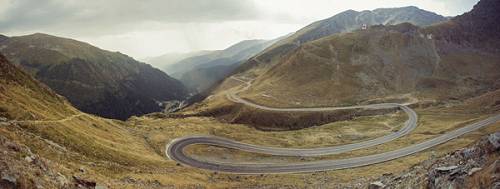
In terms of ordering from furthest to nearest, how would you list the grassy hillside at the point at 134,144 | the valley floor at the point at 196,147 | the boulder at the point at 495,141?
the valley floor at the point at 196,147 → the grassy hillside at the point at 134,144 → the boulder at the point at 495,141

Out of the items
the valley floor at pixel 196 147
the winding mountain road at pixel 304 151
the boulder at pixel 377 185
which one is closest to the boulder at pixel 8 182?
the valley floor at pixel 196 147

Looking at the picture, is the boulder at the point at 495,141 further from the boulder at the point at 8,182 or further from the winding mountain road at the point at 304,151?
the winding mountain road at the point at 304,151

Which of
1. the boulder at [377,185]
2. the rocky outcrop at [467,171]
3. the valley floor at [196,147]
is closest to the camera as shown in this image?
the rocky outcrop at [467,171]

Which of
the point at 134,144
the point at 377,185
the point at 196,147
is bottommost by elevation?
the point at 196,147

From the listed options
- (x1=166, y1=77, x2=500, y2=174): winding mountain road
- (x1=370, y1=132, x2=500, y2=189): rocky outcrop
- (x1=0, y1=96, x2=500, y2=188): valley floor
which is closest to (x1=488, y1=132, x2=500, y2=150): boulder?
(x1=370, y1=132, x2=500, y2=189): rocky outcrop

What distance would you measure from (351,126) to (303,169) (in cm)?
5415

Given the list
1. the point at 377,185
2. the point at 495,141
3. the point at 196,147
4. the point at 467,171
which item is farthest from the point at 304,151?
the point at 467,171

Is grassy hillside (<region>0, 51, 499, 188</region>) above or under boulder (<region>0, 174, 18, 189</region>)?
under

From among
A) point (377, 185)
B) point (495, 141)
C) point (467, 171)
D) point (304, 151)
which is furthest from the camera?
point (304, 151)

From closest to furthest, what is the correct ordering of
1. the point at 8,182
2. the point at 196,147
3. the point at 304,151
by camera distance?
1. the point at 8,182
2. the point at 304,151
3. the point at 196,147

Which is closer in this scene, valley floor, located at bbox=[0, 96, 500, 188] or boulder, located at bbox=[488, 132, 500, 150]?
boulder, located at bbox=[488, 132, 500, 150]

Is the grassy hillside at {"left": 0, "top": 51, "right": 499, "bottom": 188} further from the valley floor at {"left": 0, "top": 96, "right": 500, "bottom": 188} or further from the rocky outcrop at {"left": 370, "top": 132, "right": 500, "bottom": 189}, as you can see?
the rocky outcrop at {"left": 370, "top": 132, "right": 500, "bottom": 189}

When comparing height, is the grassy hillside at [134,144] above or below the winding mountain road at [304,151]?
above

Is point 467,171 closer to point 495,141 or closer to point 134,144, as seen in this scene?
point 495,141
